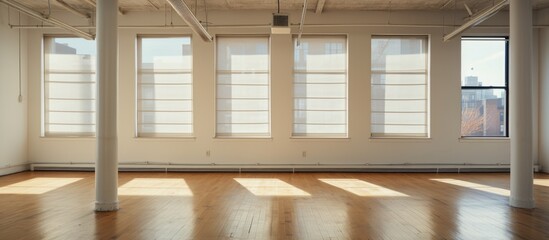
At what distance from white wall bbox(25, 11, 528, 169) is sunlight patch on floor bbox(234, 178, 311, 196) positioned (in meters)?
1.30

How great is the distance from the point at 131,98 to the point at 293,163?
158 inches

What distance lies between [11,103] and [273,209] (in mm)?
6939

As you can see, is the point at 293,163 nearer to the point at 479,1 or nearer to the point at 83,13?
the point at 479,1

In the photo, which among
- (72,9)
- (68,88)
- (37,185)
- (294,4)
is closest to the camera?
(37,185)

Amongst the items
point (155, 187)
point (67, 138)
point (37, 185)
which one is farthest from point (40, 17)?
point (155, 187)

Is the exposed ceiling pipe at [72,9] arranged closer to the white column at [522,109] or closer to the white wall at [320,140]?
the white wall at [320,140]

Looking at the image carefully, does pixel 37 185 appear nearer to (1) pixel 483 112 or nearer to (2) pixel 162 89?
(2) pixel 162 89

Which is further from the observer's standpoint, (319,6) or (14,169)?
(14,169)

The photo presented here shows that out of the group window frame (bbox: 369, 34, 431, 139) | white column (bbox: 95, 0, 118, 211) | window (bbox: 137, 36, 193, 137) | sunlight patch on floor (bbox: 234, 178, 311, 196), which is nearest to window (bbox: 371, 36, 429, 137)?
window frame (bbox: 369, 34, 431, 139)

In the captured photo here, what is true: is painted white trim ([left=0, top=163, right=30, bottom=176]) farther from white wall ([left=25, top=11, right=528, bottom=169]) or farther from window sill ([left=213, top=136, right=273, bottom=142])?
window sill ([left=213, top=136, right=273, bottom=142])

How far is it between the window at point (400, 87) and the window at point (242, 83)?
2.54 m

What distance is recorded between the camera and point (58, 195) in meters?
6.33

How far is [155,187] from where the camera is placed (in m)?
7.13

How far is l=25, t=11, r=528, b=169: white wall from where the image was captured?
9227 mm
